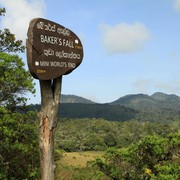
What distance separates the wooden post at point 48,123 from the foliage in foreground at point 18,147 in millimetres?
7362

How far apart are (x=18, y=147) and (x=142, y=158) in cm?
542

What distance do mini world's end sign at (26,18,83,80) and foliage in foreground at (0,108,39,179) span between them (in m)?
7.55

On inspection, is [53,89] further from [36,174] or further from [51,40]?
[36,174]

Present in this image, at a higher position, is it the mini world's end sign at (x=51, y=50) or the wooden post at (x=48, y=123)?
the mini world's end sign at (x=51, y=50)

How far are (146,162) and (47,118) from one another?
714cm

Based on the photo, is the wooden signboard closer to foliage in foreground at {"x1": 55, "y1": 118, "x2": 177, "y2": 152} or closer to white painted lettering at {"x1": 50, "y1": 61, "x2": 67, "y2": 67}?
white painted lettering at {"x1": 50, "y1": 61, "x2": 67, "y2": 67}

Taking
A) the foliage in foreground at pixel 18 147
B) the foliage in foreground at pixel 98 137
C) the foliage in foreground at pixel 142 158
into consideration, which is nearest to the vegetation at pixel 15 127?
the foliage in foreground at pixel 18 147

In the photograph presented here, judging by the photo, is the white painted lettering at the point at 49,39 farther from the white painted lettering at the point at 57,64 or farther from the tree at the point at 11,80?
the tree at the point at 11,80

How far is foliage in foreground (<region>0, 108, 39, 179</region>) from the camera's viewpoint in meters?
14.4

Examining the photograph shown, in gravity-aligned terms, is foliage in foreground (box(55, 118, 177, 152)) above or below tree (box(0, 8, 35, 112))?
below

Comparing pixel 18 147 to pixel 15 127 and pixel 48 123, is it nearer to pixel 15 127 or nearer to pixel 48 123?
pixel 15 127

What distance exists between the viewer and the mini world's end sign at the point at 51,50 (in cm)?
646

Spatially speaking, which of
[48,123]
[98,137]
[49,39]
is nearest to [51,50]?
[49,39]

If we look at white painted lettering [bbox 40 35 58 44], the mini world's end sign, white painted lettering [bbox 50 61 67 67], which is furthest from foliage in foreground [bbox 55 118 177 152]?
white painted lettering [bbox 40 35 58 44]
